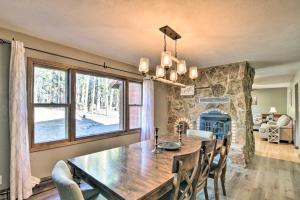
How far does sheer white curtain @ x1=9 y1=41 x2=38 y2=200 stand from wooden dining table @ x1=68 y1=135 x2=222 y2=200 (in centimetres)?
107

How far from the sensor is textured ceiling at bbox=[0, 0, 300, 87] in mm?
1670

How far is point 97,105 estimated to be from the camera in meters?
3.56

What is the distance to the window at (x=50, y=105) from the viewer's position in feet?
8.60

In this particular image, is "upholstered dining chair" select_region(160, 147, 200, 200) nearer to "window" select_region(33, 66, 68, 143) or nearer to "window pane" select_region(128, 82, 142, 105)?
"window" select_region(33, 66, 68, 143)

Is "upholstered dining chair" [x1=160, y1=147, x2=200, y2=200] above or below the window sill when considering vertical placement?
above

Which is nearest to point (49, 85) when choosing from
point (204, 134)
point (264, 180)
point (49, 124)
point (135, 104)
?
point (49, 124)

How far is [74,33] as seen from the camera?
2375mm

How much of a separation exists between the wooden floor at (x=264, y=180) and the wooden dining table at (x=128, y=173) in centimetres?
121

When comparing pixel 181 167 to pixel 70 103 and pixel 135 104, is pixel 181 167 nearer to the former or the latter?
pixel 70 103

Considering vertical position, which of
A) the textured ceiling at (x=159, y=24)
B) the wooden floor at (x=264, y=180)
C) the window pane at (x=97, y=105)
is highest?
the textured ceiling at (x=159, y=24)

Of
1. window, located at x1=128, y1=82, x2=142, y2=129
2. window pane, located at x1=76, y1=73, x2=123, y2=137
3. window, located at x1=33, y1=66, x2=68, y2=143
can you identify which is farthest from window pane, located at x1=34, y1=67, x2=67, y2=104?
window, located at x1=128, y1=82, x2=142, y2=129

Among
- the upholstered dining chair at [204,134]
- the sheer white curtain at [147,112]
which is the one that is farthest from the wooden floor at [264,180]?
the sheer white curtain at [147,112]

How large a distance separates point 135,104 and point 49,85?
2070 mm

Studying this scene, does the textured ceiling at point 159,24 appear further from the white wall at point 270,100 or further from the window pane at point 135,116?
the white wall at point 270,100
